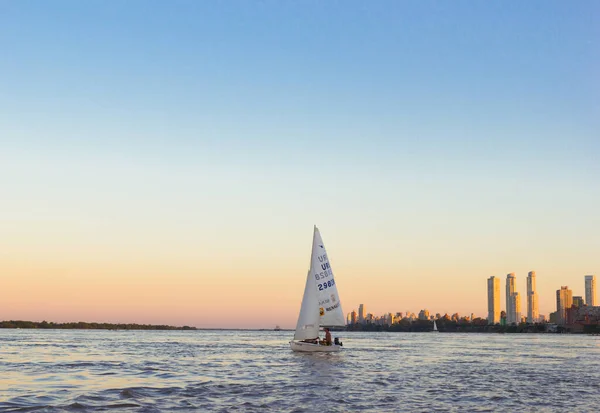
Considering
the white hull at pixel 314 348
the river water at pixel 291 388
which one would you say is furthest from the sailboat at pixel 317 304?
the river water at pixel 291 388

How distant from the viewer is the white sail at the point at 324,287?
77938 millimetres

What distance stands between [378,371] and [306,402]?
937 inches

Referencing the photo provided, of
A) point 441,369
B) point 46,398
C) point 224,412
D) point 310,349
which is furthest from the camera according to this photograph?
point 310,349

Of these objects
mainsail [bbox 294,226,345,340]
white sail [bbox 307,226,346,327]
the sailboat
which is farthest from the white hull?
white sail [bbox 307,226,346,327]

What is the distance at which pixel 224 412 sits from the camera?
30.5m

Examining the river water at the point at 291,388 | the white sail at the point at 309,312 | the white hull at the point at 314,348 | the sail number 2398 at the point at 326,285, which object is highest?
the sail number 2398 at the point at 326,285

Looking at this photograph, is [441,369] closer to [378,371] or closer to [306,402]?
[378,371]

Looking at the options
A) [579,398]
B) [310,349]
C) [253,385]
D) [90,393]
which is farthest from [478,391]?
[310,349]

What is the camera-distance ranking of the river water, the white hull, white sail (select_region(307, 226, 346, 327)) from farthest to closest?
white sail (select_region(307, 226, 346, 327)), the white hull, the river water

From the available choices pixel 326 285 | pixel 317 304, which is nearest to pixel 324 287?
pixel 326 285

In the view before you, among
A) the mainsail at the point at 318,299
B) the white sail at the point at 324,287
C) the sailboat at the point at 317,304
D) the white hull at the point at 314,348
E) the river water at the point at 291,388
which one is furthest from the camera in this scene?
the white sail at the point at 324,287

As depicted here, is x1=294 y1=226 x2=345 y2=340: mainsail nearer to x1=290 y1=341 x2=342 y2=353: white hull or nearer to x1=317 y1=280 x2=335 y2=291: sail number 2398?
x1=317 y1=280 x2=335 y2=291: sail number 2398

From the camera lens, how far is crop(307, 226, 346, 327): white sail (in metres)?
77.9

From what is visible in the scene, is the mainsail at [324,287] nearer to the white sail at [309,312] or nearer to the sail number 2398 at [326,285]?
the sail number 2398 at [326,285]
